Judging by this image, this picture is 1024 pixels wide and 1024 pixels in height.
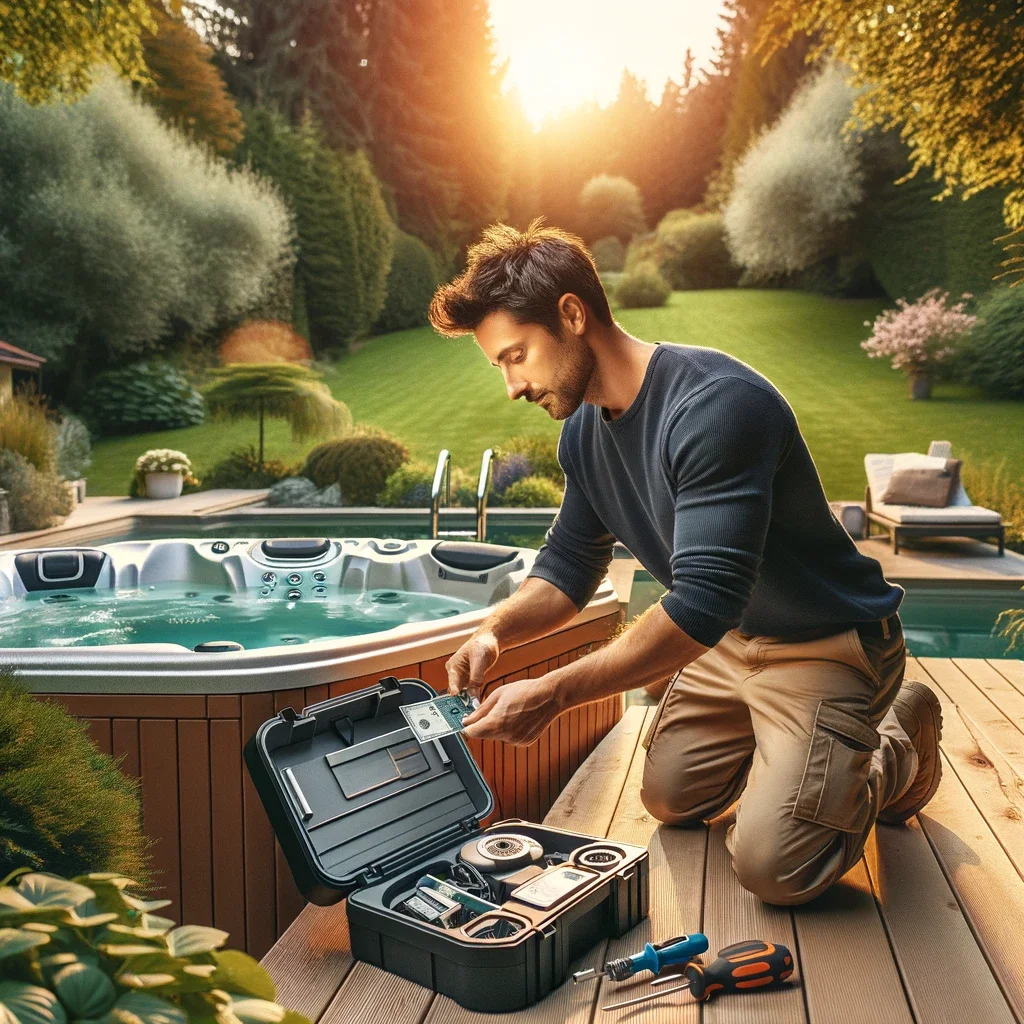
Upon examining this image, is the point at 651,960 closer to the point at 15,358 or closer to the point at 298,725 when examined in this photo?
the point at 298,725

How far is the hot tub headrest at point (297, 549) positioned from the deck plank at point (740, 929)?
2025mm

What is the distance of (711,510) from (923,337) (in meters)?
9.68

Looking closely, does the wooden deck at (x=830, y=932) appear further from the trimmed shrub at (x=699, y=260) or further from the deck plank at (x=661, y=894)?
the trimmed shrub at (x=699, y=260)

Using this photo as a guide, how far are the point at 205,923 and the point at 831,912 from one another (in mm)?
1003

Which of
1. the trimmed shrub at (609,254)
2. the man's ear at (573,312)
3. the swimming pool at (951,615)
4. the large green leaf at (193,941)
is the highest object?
the trimmed shrub at (609,254)

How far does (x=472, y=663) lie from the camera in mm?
1528

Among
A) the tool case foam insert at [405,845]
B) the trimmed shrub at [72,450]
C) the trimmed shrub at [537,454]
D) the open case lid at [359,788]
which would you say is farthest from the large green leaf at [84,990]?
the trimmed shrub at [72,450]

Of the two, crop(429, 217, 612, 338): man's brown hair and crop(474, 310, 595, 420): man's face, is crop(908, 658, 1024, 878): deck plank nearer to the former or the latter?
crop(474, 310, 595, 420): man's face

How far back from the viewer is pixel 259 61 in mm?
13664

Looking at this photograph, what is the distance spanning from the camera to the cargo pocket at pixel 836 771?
1463 mm

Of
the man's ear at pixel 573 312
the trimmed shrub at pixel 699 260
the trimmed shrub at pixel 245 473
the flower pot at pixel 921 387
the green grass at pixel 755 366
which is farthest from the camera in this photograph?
the trimmed shrub at pixel 699 260

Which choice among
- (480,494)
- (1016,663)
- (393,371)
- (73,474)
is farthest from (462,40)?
(1016,663)

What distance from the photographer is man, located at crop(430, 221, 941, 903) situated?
51.0 inches

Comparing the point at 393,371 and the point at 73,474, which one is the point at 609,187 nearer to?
the point at 393,371
